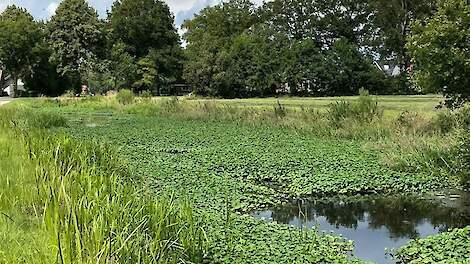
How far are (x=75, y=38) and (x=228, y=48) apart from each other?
41.7 ft

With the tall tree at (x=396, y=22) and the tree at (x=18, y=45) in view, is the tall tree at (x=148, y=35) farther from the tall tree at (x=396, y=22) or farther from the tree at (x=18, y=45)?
the tall tree at (x=396, y=22)

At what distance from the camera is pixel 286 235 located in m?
5.82

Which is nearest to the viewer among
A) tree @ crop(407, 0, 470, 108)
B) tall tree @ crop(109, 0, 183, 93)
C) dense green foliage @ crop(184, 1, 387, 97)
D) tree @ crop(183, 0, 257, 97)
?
tree @ crop(407, 0, 470, 108)

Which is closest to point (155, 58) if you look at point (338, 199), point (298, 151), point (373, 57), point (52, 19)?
point (52, 19)

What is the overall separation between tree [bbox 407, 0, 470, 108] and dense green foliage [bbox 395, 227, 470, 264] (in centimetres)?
616

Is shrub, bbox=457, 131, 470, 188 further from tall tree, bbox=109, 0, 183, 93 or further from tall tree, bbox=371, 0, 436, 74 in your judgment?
tall tree, bbox=109, 0, 183, 93

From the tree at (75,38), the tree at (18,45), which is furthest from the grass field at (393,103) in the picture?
the tree at (18,45)

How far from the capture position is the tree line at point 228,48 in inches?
1607

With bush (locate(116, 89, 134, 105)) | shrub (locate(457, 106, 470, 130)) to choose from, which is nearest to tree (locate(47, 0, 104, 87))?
bush (locate(116, 89, 134, 105))

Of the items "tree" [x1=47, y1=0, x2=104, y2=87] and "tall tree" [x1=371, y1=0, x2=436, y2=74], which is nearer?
"tall tree" [x1=371, y1=0, x2=436, y2=74]

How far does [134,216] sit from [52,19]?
Answer: 154 ft

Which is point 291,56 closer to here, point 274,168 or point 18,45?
point 18,45

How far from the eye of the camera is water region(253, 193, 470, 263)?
6.41m

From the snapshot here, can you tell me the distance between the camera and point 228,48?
4497cm
